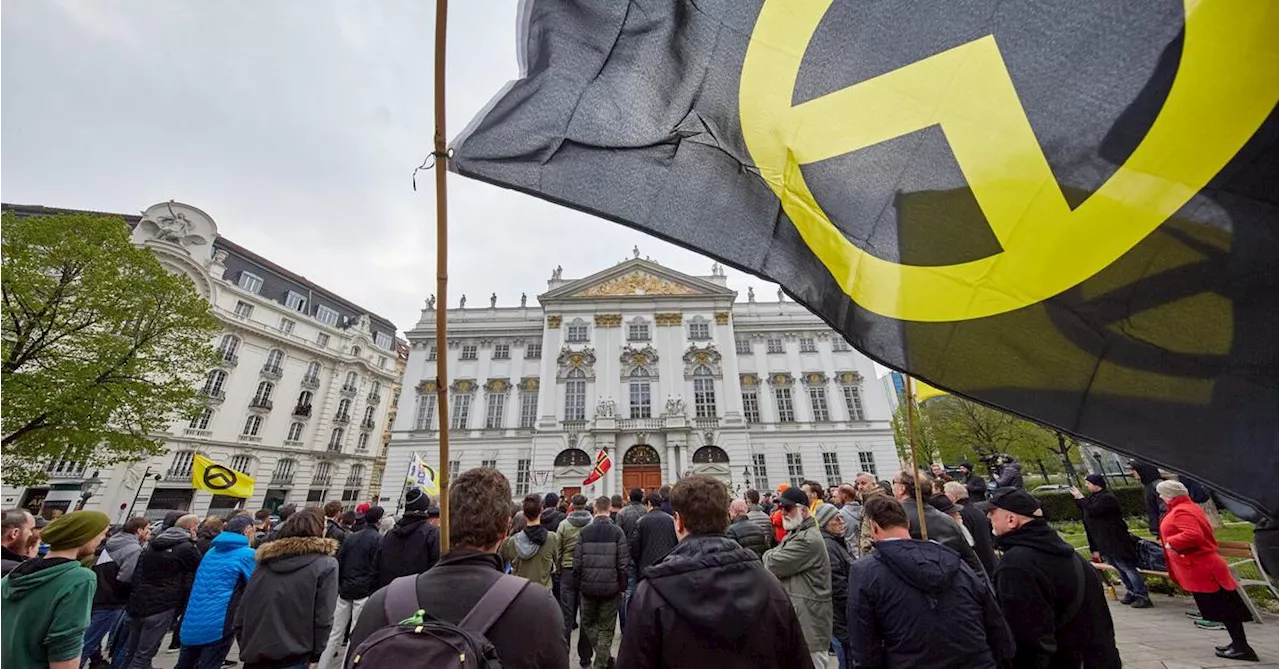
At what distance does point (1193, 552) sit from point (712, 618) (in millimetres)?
6337

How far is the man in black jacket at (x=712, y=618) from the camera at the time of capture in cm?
206

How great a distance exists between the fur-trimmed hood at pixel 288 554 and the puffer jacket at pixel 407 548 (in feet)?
4.23

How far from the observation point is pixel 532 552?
5.60 meters

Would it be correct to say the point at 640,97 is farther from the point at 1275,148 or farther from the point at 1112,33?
the point at 1275,148

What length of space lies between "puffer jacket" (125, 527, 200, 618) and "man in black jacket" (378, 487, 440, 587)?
80.4 inches

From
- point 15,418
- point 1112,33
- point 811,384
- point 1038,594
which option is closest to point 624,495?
point 811,384

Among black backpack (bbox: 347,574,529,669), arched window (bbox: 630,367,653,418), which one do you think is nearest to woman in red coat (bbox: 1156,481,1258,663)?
black backpack (bbox: 347,574,529,669)

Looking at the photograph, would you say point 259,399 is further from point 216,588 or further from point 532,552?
point 532,552

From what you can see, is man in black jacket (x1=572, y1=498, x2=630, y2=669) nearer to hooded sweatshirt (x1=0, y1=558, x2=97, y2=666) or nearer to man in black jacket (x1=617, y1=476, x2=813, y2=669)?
man in black jacket (x1=617, y1=476, x2=813, y2=669)

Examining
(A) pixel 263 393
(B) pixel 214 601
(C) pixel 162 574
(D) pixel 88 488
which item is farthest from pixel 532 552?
(A) pixel 263 393

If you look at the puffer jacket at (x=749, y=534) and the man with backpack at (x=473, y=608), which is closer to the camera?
the man with backpack at (x=473, y=608)

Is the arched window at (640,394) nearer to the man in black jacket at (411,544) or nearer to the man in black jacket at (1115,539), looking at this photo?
the man in black jacket at (1115,539)

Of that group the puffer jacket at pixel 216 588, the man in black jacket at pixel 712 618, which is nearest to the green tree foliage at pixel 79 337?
the puffer jacket at pixel 216 588

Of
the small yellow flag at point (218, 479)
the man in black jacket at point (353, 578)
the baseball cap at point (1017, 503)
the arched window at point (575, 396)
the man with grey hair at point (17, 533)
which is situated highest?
the arched window at point (575, 396)
